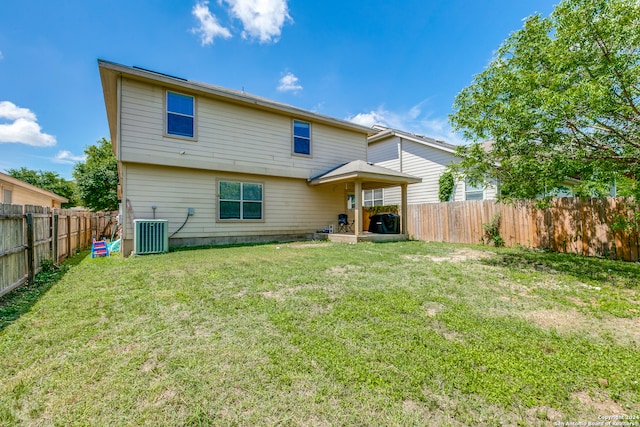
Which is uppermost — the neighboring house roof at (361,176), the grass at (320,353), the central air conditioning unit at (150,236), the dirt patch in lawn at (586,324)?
the neighboring house roof at (361,176)

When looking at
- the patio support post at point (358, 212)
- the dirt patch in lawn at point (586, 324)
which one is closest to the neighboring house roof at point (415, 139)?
the patio support post at point (358, 212)

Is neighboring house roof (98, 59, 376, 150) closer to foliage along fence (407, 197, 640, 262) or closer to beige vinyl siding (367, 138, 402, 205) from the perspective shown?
beige vinyl siding (367, 138, 402, 205)

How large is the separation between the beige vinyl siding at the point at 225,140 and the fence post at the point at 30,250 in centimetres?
343

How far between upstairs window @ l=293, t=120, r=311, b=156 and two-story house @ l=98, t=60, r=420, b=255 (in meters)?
0.04

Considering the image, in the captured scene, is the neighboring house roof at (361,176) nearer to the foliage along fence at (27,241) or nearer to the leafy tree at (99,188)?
the foliage along fence at (27,241)

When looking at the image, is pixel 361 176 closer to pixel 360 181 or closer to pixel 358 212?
pixel 360 181

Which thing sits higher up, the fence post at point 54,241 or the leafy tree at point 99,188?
the leafy tree at point 99,188

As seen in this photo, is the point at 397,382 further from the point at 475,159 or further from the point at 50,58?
the point at 50,58

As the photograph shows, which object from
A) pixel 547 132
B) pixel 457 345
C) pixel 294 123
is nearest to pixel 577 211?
pixel 547 132

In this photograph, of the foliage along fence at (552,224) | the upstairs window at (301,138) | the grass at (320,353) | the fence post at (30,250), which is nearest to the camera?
the grass at (320,353)

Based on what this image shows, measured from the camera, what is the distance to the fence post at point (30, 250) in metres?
4.44

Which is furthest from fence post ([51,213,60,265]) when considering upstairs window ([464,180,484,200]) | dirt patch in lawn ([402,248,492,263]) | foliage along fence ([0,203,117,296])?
upstairs window ([464,180,484,200])

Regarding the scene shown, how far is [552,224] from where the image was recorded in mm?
7996

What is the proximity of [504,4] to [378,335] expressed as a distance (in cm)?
1085
